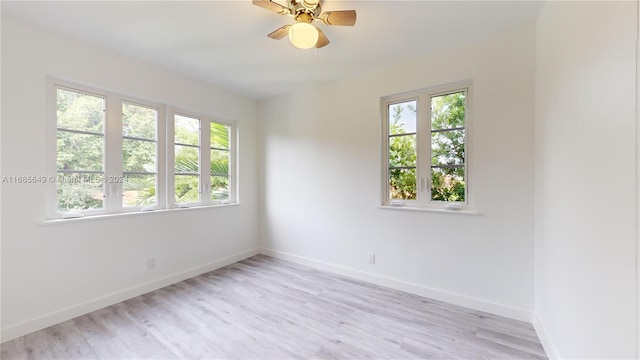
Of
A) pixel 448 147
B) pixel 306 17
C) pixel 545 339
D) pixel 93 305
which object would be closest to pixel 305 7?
pixel 306 17

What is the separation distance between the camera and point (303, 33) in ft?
6.01

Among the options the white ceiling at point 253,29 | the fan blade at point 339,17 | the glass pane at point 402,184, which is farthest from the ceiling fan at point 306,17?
the glass pane at point 402,184

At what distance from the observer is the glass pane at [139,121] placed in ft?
9.41

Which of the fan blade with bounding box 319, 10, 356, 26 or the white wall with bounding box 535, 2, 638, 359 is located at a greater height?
→ the fan blade with bounding box 319, 10, 356, 26

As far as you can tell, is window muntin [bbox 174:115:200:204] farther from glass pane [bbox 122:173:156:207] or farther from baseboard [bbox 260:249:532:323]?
baseboard [bbox 260:249:532:323]

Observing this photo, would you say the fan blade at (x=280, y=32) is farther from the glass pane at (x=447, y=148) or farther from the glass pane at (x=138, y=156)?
the glass pane at (x=138, y=156)

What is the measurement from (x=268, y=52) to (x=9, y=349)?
10.7 ft

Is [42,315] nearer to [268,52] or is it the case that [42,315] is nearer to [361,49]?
[268,52]

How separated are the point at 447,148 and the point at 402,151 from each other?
493 mm

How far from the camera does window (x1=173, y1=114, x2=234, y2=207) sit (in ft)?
11.0


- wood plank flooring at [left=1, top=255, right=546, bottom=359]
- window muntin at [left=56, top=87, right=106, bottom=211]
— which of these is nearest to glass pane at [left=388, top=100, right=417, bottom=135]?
wood plank flooring at [left=1, top=255, right=546, bottom=359]

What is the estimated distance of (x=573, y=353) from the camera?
4.87 ft

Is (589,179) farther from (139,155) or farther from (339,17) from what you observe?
(139,155)

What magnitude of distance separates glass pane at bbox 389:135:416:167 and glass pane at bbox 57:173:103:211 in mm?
3221
